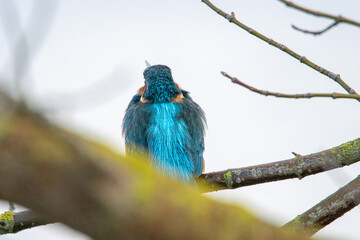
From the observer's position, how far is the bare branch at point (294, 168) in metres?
3.62

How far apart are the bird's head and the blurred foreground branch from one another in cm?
373

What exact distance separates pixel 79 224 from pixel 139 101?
4.07 m

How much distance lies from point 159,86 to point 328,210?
2.24 m

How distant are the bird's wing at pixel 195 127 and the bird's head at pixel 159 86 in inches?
6.1

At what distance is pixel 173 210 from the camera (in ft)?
4.65

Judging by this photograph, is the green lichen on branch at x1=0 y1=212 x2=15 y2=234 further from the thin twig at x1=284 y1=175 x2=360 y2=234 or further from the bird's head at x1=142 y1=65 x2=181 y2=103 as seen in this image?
the bird's head at x1=142 y1=65 x2=181 y2=103

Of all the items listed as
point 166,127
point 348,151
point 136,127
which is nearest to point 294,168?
point 348,151

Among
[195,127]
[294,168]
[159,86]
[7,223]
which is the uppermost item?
[159,86]

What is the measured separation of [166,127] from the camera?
15.9 ft

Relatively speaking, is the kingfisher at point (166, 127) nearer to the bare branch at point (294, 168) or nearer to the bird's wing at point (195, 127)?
the bird's wing at point (195, 127)

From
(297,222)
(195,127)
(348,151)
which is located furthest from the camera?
(195,127)

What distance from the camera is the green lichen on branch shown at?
12.0ft

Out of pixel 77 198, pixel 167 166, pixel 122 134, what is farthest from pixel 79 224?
pixel 122 134

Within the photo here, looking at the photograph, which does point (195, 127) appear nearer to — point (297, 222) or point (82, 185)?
point (297, 222)
